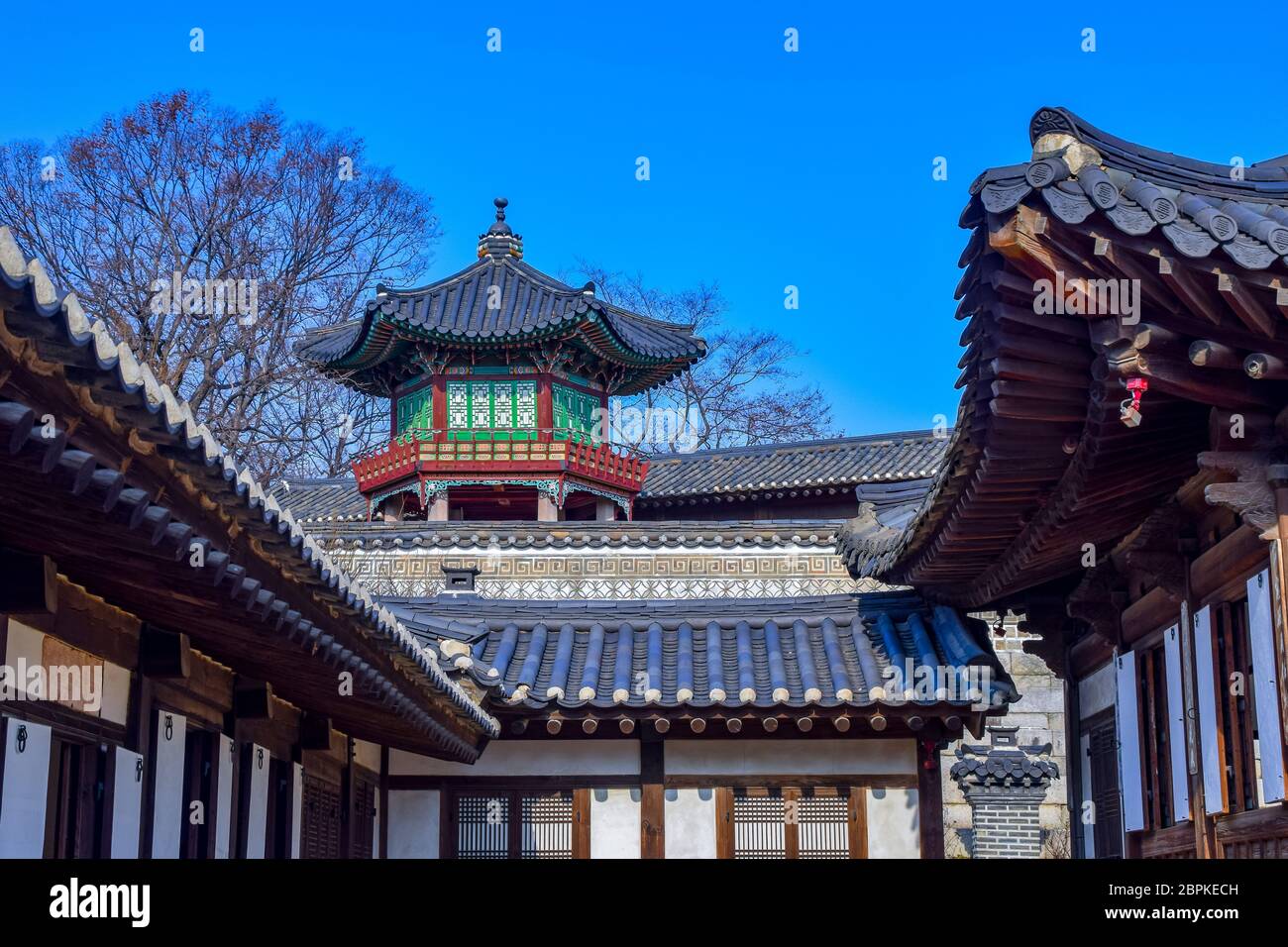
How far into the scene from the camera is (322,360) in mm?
30766

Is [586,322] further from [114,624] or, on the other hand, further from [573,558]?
[114,624]

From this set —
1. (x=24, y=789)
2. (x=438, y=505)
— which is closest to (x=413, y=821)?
(x=24, y=789)

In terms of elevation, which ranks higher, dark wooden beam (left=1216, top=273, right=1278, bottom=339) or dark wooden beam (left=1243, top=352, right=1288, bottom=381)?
dark wooden beam (left=1216, top=273, right=1278, bottom=339)

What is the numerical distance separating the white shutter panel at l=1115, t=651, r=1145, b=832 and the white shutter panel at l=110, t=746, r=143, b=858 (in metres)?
6.76

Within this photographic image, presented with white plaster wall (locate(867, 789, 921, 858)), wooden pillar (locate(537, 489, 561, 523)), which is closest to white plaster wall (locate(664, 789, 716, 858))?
white plaster wall (locate(867, 789, 921, 858))

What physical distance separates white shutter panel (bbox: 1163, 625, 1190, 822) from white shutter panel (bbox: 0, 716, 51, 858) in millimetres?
6723

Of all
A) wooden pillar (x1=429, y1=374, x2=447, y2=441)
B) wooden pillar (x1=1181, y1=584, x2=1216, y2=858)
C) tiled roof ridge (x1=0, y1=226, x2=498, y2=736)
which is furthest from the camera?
wooden pillar (x1=429, y1=374, x2=447, y2=441)

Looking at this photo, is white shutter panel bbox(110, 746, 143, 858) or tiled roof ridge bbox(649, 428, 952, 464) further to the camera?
tiled roof ridge bbox(649, 428, 952, 464)

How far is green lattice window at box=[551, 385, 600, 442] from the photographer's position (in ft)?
108

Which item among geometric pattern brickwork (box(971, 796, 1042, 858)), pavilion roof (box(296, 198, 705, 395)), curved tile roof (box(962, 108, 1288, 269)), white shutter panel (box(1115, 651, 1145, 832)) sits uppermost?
pavilion roof (box(296, 198, 705, 395))

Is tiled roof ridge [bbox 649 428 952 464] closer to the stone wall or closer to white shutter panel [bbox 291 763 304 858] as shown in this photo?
the stone wall

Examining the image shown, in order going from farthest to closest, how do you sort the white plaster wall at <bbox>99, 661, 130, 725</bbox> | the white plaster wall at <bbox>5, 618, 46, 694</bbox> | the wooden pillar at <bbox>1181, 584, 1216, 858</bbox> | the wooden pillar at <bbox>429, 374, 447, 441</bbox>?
the wooden pillar at <bbox>429, 374, 447, 441</bbox> → the wooden pillar at <bbox>1181, 584, 1216, 858</bbox> → the white plaster wall at <bbox>99, 661, 130, 725</bbox> → the white plaster wall at <bbox>5, 618, 46, 694</bbox>
